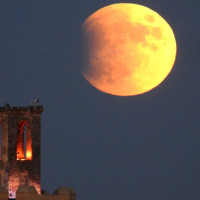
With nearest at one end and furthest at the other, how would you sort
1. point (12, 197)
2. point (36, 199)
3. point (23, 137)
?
point (36, 199), point (12, 197), point (23, 137)

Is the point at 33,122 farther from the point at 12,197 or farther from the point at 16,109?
the point at 12,197

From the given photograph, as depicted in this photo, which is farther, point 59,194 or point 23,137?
point 23,137

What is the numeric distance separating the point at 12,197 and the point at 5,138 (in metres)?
7.04

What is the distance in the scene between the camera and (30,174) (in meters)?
96.9

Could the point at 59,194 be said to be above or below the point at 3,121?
below

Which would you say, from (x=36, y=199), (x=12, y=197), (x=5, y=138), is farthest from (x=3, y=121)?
(x=36, y=199)

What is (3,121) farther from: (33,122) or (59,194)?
(59,194)

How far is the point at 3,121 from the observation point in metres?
97.2

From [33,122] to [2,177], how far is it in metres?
7.13

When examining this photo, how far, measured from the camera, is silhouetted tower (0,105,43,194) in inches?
3777

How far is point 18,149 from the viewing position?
98938 mm

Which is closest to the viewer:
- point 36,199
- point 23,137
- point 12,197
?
point 36,199

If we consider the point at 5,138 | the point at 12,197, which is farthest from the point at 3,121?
the point at 12,197

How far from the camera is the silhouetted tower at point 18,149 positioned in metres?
95.9
